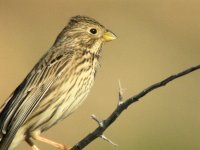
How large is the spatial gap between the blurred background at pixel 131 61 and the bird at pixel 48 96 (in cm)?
539

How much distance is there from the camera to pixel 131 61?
63.3 feet

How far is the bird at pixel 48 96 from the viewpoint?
9.55 m

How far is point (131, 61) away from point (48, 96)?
957 centimetres

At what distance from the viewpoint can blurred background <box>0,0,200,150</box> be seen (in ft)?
54.5

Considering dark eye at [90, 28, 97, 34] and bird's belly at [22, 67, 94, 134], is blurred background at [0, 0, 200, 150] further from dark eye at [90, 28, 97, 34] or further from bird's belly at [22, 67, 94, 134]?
bird's belly at [22, 67, 94, 134]

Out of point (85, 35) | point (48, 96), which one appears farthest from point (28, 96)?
point (85, 35)

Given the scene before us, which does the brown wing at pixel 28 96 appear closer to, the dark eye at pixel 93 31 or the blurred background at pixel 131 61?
the dark eye at pixel 93 31

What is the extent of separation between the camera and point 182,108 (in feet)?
56.9

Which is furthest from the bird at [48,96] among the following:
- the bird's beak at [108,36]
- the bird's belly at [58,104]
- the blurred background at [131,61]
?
the blurred background at [131,61]

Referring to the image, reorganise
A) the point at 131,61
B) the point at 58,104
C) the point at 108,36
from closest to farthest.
A: the point at 58,104 → the point at 108,36 → the point at 131,61

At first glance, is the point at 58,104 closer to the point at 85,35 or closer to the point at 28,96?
the point at 28,96

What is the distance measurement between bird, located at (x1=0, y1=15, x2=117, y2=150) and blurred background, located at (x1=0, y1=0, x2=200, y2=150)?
5394 millimetres

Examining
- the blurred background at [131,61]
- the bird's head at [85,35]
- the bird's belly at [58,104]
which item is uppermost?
the bird's head at [85,35]

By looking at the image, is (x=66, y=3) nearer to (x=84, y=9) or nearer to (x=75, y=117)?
(x=84, y=9)
